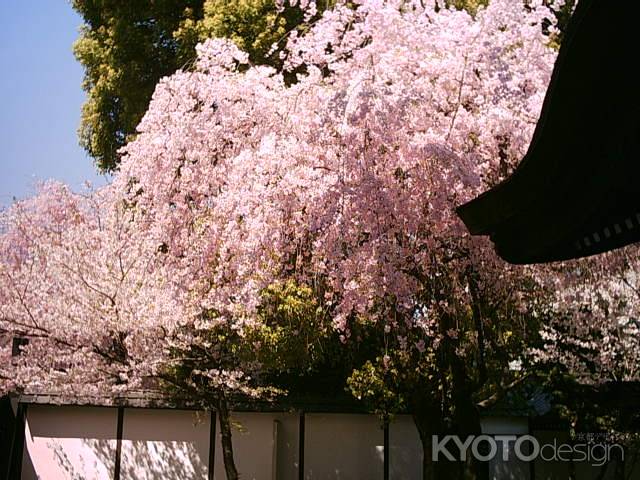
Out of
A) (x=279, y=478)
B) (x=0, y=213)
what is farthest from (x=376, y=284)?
(x=279, y=478)

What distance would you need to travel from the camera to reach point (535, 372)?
10445mm

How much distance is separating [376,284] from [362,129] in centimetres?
134

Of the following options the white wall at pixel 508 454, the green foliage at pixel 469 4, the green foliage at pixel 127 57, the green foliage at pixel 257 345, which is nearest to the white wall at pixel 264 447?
the green foliage at pixel 257 345

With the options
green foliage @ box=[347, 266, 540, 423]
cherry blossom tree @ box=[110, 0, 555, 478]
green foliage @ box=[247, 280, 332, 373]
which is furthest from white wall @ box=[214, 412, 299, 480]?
cherry blossom tree @ box=[110, 0, 555, 478]

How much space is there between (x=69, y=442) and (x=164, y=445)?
4.86 feet

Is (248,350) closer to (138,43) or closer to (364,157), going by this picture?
(364,157)

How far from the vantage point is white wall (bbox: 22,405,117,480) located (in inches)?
492

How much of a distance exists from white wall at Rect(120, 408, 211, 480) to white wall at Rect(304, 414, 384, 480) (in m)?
1.72

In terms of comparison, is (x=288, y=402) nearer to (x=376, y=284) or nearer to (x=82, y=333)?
(x=82, y=333)

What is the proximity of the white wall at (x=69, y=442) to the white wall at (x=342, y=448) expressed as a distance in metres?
3.19

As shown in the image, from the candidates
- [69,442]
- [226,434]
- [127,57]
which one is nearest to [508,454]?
[226,434]

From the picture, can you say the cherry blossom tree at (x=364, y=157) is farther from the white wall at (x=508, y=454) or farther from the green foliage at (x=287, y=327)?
the white wall at (x=508, y=454)

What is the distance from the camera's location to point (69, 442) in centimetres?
1262

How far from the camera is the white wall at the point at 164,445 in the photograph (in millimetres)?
12648
